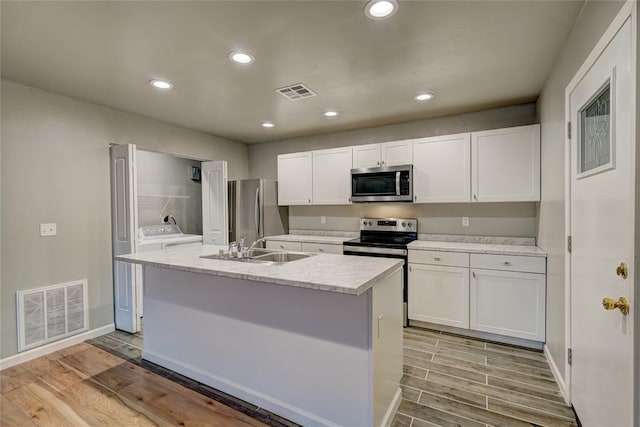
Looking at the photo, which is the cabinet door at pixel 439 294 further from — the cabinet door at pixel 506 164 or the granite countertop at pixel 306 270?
the granite countertop at pixel 306 270

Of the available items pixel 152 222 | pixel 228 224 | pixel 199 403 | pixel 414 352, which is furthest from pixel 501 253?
pixel 152 222

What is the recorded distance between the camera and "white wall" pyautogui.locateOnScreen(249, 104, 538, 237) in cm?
331

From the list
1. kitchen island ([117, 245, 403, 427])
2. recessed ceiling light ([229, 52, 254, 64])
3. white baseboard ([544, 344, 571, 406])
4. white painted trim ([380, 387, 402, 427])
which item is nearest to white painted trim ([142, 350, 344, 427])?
kitchen island ([117, 245, 403, 427])

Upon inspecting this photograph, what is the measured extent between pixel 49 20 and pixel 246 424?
2.69 m

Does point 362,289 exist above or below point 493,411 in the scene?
above

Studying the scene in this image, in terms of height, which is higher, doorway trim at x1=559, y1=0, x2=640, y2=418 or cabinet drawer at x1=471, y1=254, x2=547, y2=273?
doorway trim at x1=559, y1=0, x2=640, y2=418

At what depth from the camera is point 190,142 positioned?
4.17m

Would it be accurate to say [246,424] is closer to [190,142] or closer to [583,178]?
[583,178]

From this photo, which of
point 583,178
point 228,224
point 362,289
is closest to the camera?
point 362,289

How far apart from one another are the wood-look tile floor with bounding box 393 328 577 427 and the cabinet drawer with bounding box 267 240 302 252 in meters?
1.81

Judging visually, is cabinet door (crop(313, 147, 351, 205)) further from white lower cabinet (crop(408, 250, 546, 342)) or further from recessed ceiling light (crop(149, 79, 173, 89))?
recessed ceiling light (crop(149, 79, 173, 89))

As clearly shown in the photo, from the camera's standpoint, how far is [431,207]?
378 cm

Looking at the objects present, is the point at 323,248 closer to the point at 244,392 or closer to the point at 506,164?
the point at 244,392

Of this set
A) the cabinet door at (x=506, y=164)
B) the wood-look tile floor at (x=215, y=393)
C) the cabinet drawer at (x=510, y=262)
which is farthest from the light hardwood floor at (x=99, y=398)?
the cabinet door at (x=506, y=164)
